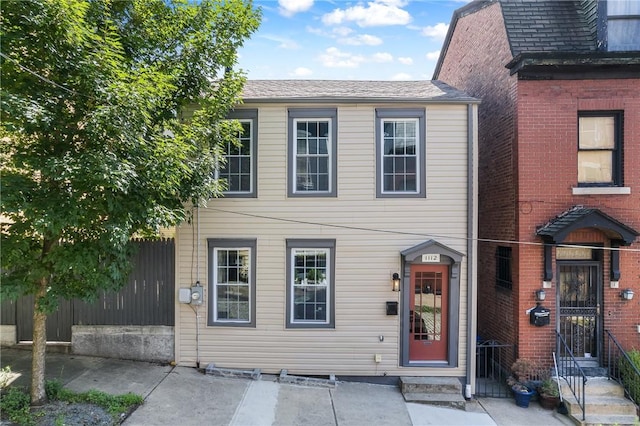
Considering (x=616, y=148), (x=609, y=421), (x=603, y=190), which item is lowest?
(x=609, y=421)

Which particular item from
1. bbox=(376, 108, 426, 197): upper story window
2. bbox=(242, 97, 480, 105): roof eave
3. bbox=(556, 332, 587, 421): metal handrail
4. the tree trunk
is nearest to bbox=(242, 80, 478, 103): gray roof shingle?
bbox=(242, 97, 480, 105): roof eave

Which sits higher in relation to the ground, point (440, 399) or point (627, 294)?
point (627, 294)

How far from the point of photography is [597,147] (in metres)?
7.84

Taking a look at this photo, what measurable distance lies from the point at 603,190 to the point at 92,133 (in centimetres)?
938

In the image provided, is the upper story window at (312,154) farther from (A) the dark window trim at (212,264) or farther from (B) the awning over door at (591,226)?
(B) the awning over door at (591,226)

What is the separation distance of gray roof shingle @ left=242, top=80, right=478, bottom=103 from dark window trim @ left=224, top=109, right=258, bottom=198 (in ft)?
1.02

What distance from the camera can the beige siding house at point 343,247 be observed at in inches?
309

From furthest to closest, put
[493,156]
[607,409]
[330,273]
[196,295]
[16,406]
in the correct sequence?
[493,156], [330,273], [196,295], [607,409], [16,406]

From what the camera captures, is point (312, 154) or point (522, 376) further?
point (312, 154)

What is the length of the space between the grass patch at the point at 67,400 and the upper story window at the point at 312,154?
4753mm

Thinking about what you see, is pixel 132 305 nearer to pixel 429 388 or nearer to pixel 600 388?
pixel 429 388

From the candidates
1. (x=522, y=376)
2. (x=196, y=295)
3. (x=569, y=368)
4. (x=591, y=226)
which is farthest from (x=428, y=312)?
(x=196, y=295)

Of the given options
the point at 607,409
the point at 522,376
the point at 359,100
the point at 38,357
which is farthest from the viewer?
the point at 359,100

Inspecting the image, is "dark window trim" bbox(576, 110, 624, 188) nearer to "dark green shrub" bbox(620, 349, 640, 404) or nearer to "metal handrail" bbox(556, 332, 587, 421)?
"metal handrail" bbox(556, 332, 587, 421)
